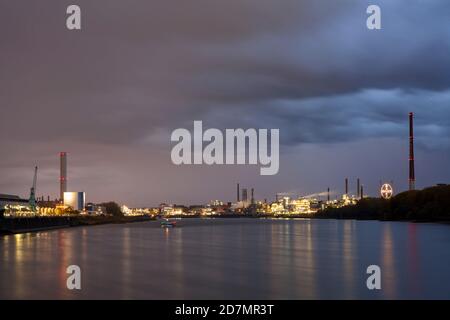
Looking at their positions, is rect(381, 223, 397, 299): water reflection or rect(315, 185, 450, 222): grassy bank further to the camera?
rect(315, 185, 450, 222): grassy bank

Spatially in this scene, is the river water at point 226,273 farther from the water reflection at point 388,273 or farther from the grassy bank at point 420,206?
the grassy bank at point 420,206

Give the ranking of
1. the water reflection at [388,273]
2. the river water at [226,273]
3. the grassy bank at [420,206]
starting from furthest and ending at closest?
the grassy bank at [420,206] < the water reflection at [388,273] < the river water at [226,273]

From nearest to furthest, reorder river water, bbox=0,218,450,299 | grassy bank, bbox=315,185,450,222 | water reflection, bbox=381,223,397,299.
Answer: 1. river water, bbox=0,218,450,299
2. water reflection, bbox=381,223,397,299
3. grassy bank, bbox=315,185,450,222

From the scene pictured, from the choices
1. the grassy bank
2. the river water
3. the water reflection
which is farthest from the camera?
the grassy bank

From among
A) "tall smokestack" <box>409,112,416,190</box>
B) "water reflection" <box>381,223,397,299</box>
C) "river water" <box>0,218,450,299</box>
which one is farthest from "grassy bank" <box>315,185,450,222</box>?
"water reflection" <box>381,223,397,299</box>

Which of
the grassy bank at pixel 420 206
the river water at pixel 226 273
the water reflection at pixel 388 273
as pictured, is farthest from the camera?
the grassy bank at pixel 420 206

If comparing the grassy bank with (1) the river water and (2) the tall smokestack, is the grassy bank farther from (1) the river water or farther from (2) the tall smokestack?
(1) the river water

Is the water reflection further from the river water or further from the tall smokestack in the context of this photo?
the tall smokestack

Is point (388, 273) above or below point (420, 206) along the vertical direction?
below

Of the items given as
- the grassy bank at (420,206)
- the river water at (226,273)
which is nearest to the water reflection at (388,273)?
the river water at (226,273)

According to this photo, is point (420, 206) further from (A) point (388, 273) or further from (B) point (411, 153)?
(A) point (388, 273)

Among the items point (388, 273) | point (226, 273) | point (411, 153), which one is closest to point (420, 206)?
point (411, 153)
